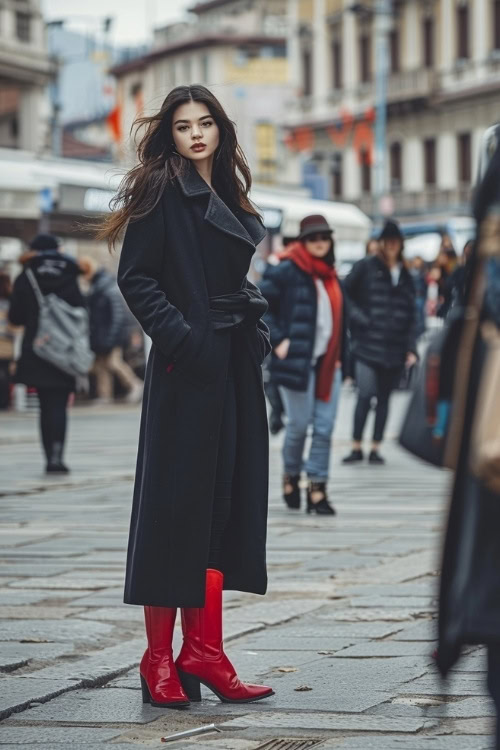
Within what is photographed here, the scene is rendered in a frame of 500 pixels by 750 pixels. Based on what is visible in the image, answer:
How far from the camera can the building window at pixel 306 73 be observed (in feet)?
232

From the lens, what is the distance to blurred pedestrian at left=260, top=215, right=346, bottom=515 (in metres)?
9.91

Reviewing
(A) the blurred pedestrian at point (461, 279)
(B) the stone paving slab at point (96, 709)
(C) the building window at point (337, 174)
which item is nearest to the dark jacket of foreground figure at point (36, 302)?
(A) the blurred pedestrian at point (461, 279)

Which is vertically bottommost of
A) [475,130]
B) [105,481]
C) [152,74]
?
[105,481]

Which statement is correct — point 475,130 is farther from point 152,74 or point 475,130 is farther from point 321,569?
point 321,569

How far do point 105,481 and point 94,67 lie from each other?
93.4 m

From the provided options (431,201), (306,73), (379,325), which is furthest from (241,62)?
(379,325)

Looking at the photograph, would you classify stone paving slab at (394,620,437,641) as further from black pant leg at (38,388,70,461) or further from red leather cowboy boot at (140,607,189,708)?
black pant leg at (38,388,70,461)

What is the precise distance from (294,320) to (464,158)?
5212 cm

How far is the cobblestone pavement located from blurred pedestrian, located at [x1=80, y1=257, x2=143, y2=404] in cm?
969

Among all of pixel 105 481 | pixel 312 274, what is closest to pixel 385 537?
pixel 312 274

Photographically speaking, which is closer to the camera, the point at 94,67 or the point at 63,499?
the point at 63,499

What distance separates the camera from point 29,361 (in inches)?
502

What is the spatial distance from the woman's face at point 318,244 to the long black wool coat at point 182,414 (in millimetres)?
4835

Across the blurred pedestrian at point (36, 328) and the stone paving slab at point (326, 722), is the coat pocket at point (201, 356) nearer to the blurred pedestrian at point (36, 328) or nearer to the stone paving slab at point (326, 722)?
the stone paving slab at point (326, 722)
